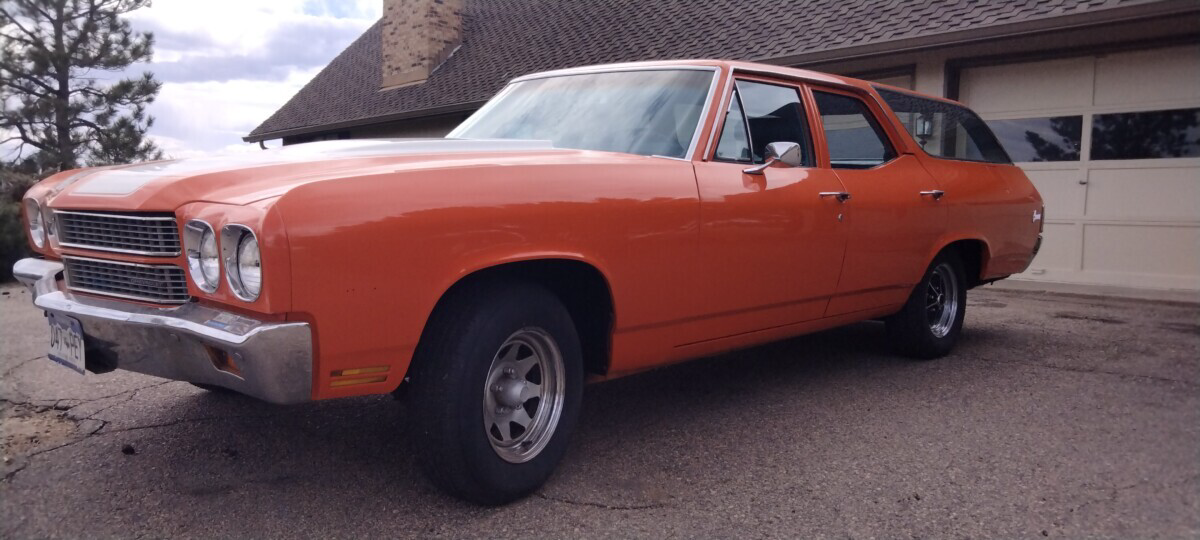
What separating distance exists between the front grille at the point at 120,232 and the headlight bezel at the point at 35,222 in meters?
0.46

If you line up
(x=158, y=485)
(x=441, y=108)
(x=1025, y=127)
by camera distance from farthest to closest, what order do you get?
(x=441, y=108) → (x=1025, y=127) → (x=158, y=485)

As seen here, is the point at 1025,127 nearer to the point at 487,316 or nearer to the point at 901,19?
the point at 901,19

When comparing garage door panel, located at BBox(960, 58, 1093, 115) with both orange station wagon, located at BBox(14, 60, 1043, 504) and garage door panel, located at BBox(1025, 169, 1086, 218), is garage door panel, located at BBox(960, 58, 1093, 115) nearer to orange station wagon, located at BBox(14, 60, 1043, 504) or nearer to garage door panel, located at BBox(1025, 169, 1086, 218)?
garage door panel, located at BBox(1025, 169, 1086, 218)

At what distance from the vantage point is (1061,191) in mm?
8984

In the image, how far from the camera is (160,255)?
8.42 feet

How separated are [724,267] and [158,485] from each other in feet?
7.41

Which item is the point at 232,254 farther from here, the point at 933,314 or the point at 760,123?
the point at 933,314

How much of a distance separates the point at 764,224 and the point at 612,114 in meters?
0.82

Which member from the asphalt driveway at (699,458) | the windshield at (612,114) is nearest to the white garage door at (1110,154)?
the asphalt driveway at (699,458)

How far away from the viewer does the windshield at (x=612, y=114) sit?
140 inches

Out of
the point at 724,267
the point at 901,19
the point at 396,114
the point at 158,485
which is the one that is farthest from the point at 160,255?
the point at 396,114

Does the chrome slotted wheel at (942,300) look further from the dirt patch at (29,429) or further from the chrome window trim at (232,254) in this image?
the dirt patch at (29,429)

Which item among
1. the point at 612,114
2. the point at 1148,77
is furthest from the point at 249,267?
the point at 1148,77

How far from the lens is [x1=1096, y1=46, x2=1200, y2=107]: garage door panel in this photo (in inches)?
312
